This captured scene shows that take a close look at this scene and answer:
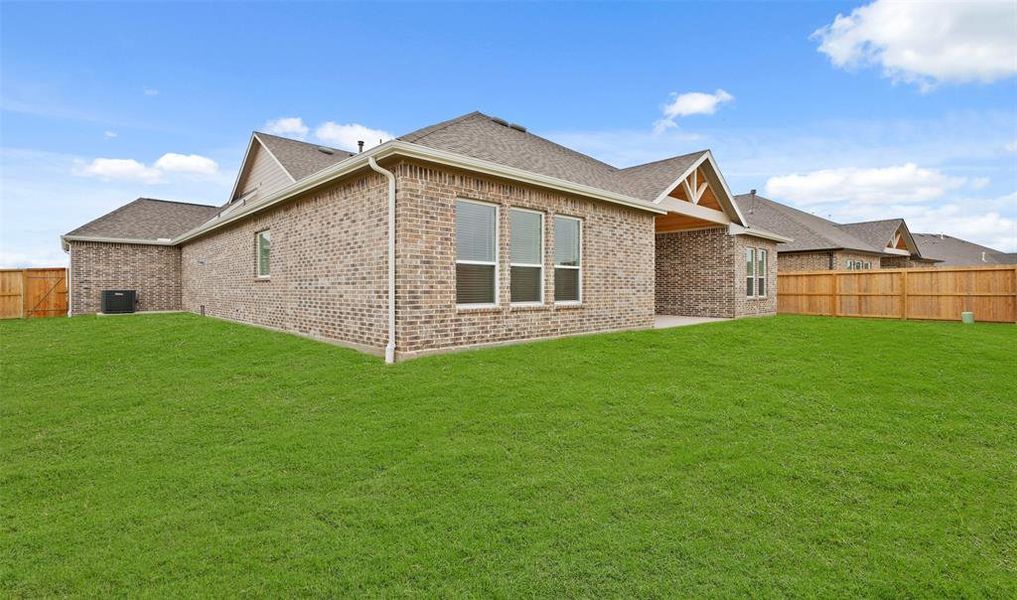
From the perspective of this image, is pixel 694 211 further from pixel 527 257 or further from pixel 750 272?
pixel 527 257

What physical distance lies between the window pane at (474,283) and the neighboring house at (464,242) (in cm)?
3

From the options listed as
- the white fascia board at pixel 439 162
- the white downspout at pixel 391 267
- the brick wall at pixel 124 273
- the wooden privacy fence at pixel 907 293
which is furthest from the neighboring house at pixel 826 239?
the brick wall at pixel 124 273

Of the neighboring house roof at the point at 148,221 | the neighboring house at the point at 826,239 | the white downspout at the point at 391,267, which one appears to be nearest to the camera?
the white downspout at the point at 391,267

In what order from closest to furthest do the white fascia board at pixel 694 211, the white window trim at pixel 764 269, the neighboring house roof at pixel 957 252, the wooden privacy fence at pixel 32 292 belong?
1. the white fascia board at pixel 694 211
2. the white window trim at pixel 764 269
3. the wooden privacy fence at pixel 32 292
4. the neighboring house roof at pixel 957 252

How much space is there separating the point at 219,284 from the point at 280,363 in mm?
9546

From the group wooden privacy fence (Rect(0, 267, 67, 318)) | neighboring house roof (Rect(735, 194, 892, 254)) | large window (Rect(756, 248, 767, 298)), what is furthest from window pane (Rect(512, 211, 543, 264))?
wooden privacy fence (Rect(0, 267, 67, 318))

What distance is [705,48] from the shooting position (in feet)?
44.2

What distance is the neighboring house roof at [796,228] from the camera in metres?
23.8

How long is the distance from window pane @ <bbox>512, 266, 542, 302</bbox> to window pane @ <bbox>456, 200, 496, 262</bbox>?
28.3 inches

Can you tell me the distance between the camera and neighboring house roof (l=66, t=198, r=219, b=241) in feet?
62.5

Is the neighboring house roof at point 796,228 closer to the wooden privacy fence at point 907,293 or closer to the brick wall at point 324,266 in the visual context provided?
the wooden privacy fence at point 907,293

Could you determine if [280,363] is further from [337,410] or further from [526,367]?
[526,367]

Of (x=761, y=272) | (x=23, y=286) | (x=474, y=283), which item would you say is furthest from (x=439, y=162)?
(x=23, y=286)

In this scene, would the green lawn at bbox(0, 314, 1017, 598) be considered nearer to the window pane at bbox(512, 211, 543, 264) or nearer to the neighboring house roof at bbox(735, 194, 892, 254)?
the window pane at bbox(512, 211, 543, 264)
